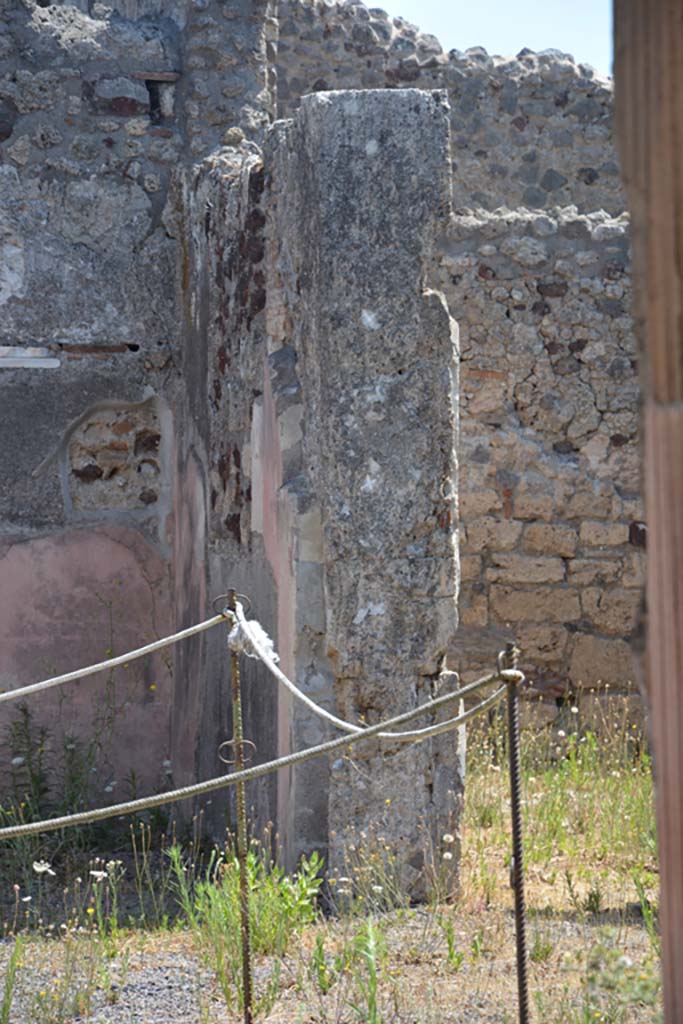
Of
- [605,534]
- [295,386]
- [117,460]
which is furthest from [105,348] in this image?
[605,534]

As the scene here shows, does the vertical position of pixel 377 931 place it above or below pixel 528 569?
below

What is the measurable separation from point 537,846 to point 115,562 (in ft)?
6.84

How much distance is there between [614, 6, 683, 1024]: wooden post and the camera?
152cm

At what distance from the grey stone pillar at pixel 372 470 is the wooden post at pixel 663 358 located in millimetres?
2519

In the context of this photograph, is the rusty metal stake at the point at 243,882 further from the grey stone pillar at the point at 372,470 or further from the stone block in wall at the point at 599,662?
the stone block in wall at the point at 599,662

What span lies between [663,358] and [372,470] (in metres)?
2.56

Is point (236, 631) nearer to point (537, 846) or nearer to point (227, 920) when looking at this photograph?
point (227, 920)

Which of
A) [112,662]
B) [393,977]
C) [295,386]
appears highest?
[295,386]

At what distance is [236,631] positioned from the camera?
3.66 meters

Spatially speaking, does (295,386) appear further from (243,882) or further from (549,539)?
(549,539)

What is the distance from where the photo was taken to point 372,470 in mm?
4086

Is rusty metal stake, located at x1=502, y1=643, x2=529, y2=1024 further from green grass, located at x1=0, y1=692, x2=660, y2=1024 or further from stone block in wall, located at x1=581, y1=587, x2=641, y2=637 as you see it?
stone block in wall, located at x1=581, y1=587, x2=641, y2=637

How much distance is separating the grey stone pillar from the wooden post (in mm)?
2519

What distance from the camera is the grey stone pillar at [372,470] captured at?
4.08 metres
